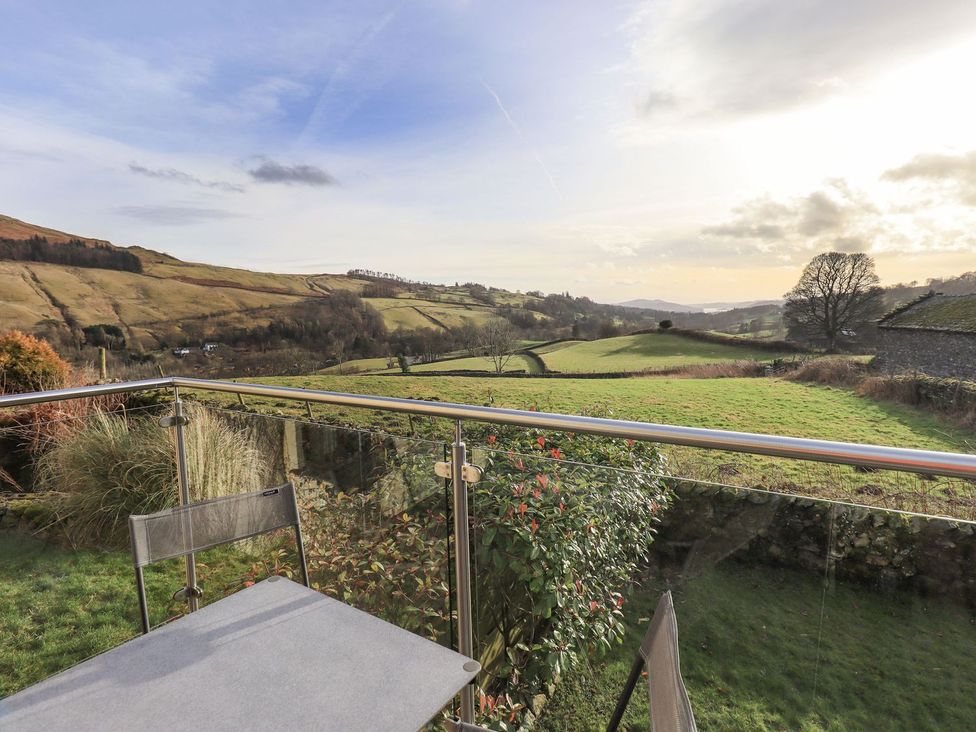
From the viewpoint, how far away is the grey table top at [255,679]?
3.22ft

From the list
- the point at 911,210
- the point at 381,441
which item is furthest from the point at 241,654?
the point at 911,210

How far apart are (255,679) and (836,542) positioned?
51.7 inches

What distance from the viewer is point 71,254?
52.1ft

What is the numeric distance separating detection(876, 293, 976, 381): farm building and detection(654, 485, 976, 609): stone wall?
3169cm

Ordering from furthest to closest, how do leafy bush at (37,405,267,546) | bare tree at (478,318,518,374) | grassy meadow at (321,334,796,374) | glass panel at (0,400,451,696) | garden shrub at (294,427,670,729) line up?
grassy meadow at (321,334,796,374) → bare tree at (478,318,518,374) → leafy bush at (37,405,267,546) → glass panel at (0,400,451,696) → garden shrub at (294,427,670,729)

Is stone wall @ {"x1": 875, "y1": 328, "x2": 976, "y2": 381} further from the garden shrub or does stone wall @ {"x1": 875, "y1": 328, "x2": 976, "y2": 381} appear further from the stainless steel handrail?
the stainless steel handrail

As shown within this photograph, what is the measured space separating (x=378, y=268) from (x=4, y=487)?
2156cm

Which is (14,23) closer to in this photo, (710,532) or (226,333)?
(226,333)

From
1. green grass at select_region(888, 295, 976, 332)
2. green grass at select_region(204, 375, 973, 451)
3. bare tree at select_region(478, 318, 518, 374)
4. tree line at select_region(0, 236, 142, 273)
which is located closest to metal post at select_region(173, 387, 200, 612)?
tree line at select_region(0, 236, 142, 273)

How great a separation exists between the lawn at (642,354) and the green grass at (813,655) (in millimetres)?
27878

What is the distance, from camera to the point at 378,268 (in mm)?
25312

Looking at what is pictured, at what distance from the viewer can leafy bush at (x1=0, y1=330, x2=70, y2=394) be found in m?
7.64

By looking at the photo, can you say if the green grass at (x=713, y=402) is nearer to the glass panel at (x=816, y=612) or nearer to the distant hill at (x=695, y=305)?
the distant hill at (x=695, y=305)

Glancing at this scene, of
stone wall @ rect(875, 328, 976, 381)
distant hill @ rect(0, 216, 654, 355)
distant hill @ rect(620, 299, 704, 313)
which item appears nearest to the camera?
distant hill @ rect(0, 216, 654, 355)
